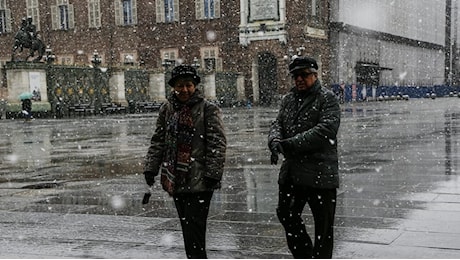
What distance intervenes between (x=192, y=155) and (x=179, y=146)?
0.12 m

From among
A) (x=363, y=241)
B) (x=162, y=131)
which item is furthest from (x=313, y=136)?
(x=363, y=241)

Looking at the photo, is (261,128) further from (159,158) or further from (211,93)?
(211,93)

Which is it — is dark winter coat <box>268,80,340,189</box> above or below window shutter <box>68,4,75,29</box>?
below

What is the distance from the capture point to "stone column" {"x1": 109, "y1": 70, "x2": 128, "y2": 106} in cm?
4200

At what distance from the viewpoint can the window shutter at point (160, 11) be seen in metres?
51.5

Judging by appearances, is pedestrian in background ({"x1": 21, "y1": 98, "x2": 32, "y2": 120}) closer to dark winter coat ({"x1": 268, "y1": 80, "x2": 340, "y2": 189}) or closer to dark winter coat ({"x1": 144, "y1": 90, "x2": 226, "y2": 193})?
dark winter coat ({"x1": 144, "y1": 90, "x2": 226, "y2": 193})

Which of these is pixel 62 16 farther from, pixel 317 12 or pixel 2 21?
pixel 317 12

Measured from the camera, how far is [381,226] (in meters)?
6.87

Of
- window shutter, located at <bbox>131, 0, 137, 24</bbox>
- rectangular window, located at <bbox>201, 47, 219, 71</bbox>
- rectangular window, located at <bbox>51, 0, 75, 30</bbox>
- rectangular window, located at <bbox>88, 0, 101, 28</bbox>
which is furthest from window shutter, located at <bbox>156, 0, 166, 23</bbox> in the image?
rectangular window, located at <bbox>51, 0, 75, 30</bbox>

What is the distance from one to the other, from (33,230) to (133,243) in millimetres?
1332

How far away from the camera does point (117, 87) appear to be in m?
41.9

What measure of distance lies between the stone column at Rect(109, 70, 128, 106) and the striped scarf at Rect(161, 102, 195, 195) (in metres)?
37.4

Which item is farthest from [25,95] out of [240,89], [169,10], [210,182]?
[210,182]

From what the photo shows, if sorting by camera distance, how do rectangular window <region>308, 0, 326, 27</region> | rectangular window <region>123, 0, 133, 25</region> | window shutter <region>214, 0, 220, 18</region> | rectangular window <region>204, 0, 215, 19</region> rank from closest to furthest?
rectangular window <region>308, 0, 326, 27</region>
window shutter <region>214, 0, 220, 18</region>
rectangular window <region>204, 0, 215, 19</region>
rectangular window <region>123, 0, 133, 25</region>
